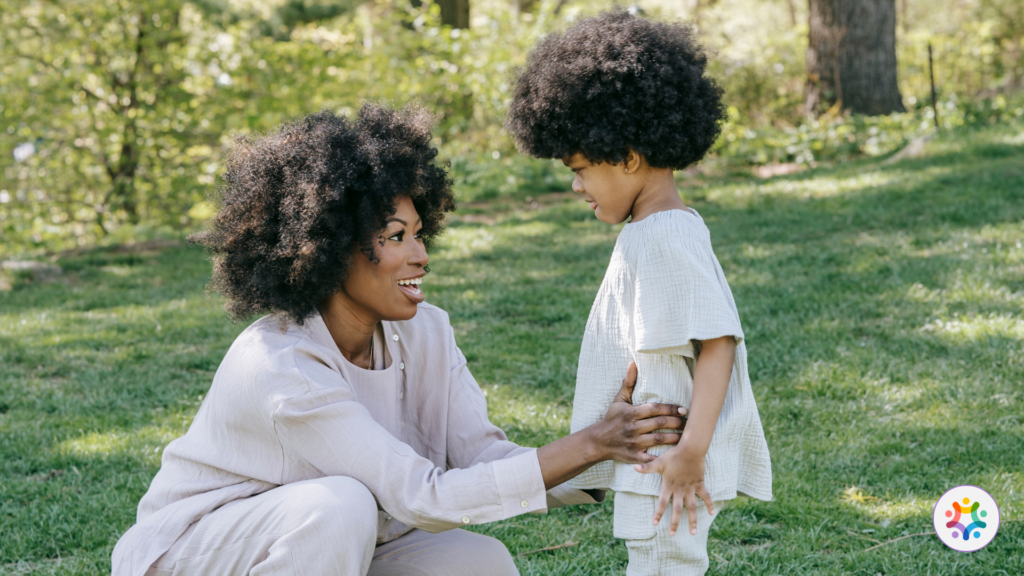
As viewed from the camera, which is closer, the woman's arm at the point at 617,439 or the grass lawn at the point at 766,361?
the woman's arm at the point at 617,439

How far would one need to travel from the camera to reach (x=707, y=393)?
193cm

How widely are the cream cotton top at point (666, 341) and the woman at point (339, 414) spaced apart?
8cm

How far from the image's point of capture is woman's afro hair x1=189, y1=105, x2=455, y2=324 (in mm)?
Answer: 2072

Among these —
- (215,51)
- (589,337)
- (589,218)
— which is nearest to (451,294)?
(589,218)

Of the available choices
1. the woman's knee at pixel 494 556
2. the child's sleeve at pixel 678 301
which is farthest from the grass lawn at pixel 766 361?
the child's sleeve at pixel 678 301

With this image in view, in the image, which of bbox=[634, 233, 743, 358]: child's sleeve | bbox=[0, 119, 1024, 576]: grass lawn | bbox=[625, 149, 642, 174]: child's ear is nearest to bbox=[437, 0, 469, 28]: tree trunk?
bbox=[0, 119, 1024, 576]: grass lawn

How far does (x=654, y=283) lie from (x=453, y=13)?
10.9m

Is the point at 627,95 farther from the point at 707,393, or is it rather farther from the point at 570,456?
the point at 570,456

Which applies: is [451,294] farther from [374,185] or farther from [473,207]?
[374,185]

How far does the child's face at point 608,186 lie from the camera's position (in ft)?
7.09

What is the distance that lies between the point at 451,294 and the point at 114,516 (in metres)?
3.13

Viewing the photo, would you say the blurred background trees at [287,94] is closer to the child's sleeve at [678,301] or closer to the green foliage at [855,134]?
the green foliage at [855,134]

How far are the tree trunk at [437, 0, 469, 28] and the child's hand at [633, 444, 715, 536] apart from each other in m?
10.9

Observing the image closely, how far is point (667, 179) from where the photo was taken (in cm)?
217
